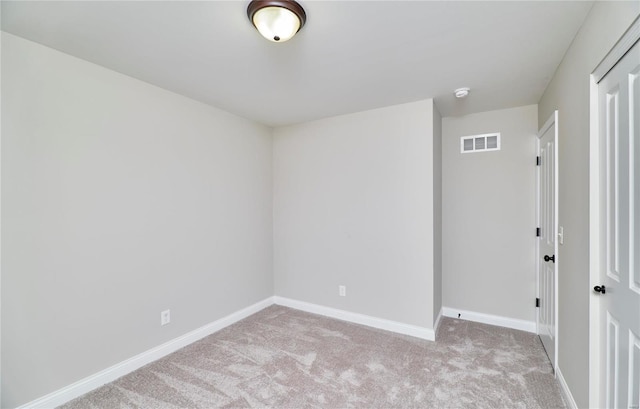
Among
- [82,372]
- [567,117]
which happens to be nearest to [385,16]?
[567,117]

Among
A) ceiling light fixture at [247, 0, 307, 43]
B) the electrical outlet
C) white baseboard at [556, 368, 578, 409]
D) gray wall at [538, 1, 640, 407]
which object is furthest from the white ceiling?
white baseboard at [556, 368, 578, 409]

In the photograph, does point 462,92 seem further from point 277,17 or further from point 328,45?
point 277,17

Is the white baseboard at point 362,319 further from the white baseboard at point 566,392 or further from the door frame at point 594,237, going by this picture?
the door frame at point 594,237

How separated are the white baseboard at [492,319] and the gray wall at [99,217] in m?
2.64

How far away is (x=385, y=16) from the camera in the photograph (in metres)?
1.63

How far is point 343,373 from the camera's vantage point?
2357mm

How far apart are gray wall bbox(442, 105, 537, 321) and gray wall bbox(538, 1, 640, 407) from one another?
0.98m

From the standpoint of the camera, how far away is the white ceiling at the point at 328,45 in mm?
1589

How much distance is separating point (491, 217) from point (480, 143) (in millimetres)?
862

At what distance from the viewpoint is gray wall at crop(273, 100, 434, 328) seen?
9.85 ft

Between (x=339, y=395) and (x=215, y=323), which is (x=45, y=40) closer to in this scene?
(x=215, y=323)

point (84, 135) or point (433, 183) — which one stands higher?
Answer: point (84, 135)

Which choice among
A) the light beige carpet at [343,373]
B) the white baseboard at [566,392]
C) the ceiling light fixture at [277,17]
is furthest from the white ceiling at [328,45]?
the light beige carpet at [343,373]

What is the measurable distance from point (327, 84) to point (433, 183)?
1.45m
